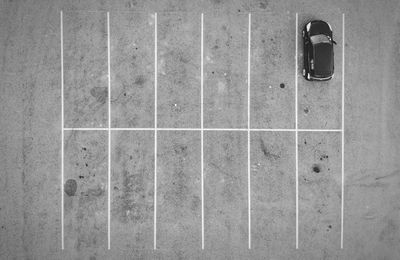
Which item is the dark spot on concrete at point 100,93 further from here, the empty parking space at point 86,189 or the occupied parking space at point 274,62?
the occupied parking space at point 274,62

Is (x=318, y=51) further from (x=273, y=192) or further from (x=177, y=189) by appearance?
(x=177, y=189)

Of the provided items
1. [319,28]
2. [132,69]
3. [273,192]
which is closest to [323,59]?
[319,28]

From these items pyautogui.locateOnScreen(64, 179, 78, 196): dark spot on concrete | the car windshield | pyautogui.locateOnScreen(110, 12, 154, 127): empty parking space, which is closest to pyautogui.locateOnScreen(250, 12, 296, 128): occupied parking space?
the car windshield

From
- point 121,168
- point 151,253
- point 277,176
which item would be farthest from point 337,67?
point 151,253

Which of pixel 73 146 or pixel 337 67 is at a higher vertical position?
pixel 337 67

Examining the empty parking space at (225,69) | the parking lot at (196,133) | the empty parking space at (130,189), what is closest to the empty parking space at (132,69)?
the parking lot at (196,133)

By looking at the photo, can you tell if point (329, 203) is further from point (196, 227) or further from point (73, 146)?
point (73, 146)
